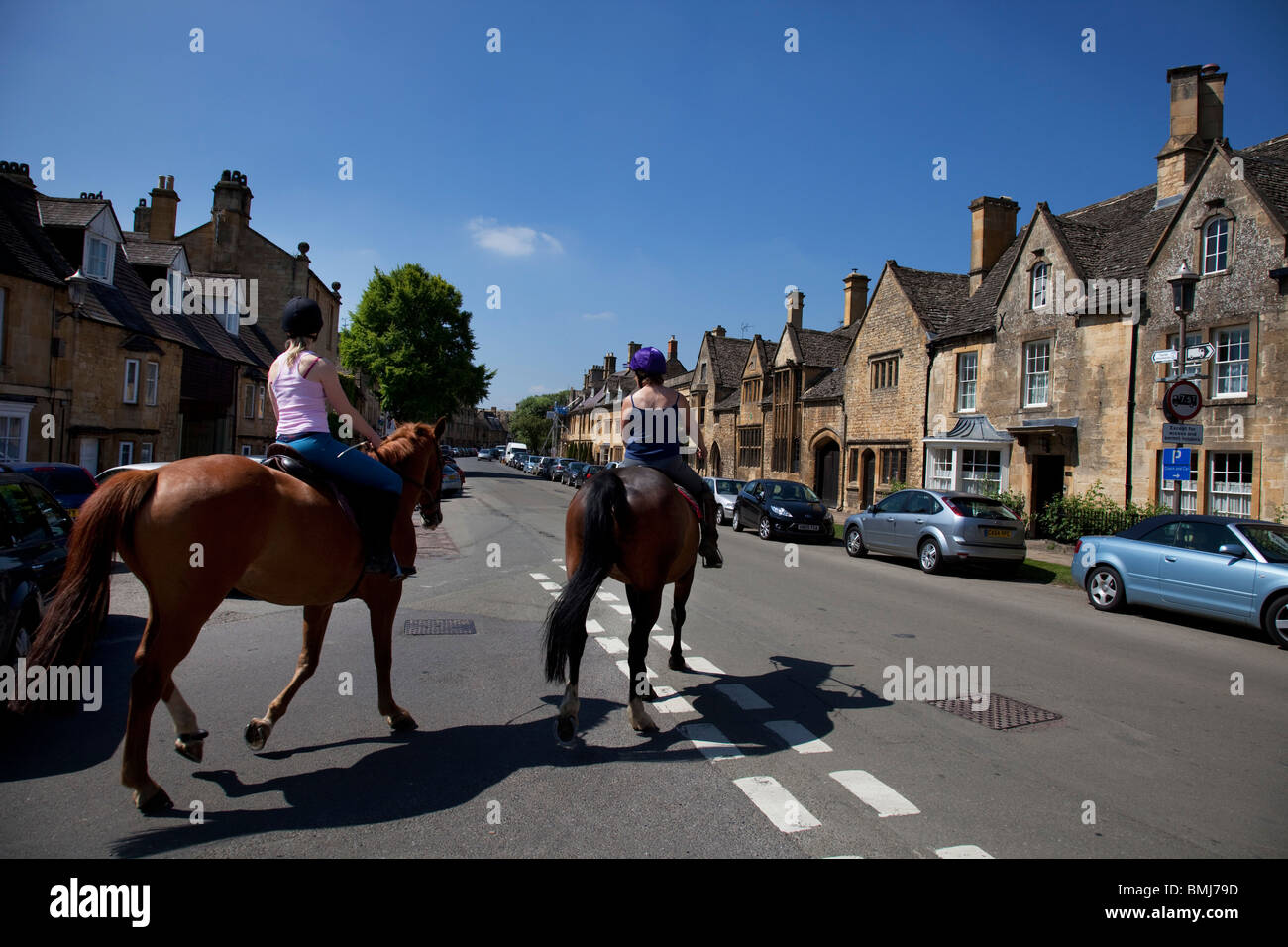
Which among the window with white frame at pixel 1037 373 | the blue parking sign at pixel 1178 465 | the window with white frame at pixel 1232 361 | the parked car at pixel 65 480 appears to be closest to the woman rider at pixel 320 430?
the parked car at pixel 65 480

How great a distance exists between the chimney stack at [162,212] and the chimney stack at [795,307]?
103 ft

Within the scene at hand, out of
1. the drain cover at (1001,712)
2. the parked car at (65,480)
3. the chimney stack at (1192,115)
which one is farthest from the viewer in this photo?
the chimney stack at (1192,115)

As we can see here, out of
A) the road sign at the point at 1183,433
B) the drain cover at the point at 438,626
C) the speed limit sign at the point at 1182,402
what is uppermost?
the speed limit sign at the point at 1182,402

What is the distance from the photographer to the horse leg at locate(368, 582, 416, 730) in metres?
4.93

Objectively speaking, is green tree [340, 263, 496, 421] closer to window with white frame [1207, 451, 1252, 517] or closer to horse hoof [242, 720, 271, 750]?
window with white frame [1207, 451, 1252, 517]

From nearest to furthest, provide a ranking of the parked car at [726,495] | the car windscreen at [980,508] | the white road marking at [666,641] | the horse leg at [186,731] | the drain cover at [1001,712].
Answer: the horse leg at [186,731], the drain cover at [1001,712], the white road marking at [666,641], the car windscreen at [980,508], the parked car at [726,495]

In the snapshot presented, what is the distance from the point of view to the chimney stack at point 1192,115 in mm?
20766

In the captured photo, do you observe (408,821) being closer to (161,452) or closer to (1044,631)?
(1044,631)

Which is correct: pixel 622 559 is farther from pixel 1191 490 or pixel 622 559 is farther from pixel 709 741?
pixel 1191 490

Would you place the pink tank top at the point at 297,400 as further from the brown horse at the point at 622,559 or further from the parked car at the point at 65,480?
the parked car at the point at 65,480

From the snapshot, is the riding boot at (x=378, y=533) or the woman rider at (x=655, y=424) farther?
the woman rider at (x=655, y=424)

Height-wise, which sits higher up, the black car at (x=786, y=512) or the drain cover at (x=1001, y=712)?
the black car at (x=786, y=512)

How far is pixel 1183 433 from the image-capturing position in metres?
13.1

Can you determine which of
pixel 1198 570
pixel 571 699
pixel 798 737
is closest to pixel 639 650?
pixel 571 699
